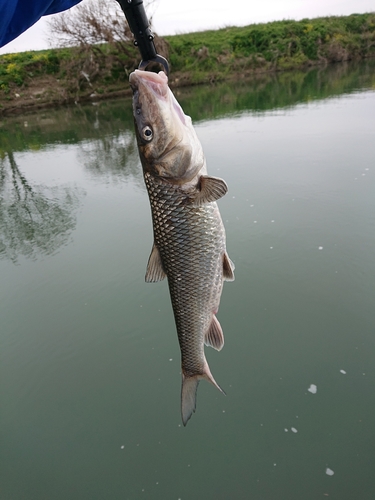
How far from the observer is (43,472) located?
237cm

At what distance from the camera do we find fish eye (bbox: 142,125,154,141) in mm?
1365

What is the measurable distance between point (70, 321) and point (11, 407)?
92cm

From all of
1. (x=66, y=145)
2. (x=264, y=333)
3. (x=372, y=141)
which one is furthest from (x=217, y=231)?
(x=66, y=145)

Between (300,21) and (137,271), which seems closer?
(137,271)

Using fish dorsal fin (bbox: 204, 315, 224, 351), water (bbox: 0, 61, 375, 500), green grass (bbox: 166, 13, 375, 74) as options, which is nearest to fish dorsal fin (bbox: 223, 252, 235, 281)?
A: fish dorsal fin (bbox: 204, 315, 224, 351)

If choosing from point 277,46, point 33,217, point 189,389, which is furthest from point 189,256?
point 277,46

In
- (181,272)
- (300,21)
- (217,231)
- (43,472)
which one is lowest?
(43,472)

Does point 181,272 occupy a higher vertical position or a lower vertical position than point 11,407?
higher

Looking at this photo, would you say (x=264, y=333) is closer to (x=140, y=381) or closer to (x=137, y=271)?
(x=140, y=381)

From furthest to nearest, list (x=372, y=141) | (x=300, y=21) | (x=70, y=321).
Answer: (x=300, y=21)
(x=372, y=141)
(x=70, y=321)

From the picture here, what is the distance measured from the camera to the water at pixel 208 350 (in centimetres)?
223

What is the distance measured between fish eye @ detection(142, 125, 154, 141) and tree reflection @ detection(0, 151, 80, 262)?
3.82 meters

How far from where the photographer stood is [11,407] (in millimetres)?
2814

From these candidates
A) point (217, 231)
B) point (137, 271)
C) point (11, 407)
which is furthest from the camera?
point (137, 271)
